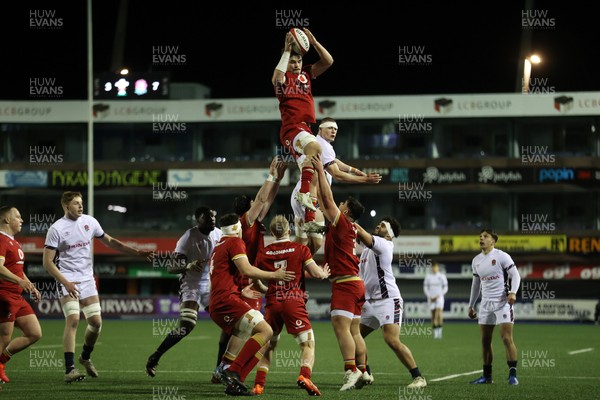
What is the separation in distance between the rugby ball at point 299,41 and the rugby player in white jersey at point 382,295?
2.91 metres

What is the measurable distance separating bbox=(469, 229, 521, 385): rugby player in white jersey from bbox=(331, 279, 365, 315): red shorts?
9.29 feet

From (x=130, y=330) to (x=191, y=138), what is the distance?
19.7 m

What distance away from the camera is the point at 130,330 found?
35188mm

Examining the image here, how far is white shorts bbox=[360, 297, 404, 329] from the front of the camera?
14852mm

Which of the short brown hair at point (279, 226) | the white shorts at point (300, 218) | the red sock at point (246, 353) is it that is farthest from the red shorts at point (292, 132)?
the red sock at point (246, 353)

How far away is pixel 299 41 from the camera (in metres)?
13.4

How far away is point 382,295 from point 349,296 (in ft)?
3.49

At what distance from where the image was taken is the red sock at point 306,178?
44.5 feet

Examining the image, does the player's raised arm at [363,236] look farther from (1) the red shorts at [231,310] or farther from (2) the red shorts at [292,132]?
(1) the red shorts at [231,310]

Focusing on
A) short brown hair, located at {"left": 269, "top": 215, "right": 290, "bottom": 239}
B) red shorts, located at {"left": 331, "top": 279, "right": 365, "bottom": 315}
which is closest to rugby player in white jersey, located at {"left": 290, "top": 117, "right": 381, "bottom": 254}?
red shorts, located at {"left": 331, "top": 279, "right": 365, "bottom": 315}

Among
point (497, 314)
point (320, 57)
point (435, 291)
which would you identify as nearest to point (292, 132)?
point (320, 57)

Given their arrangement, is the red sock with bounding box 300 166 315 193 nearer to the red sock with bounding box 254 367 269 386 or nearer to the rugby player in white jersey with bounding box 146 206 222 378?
the rugby player in white jersey with bounding box 146 206 222 378

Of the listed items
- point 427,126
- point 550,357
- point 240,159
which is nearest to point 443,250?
point 427,126

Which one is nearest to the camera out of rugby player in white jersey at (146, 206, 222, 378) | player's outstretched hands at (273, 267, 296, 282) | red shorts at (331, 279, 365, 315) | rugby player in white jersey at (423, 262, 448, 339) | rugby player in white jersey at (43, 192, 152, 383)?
player's outstretched hands at (273, 267, 296, 282)
